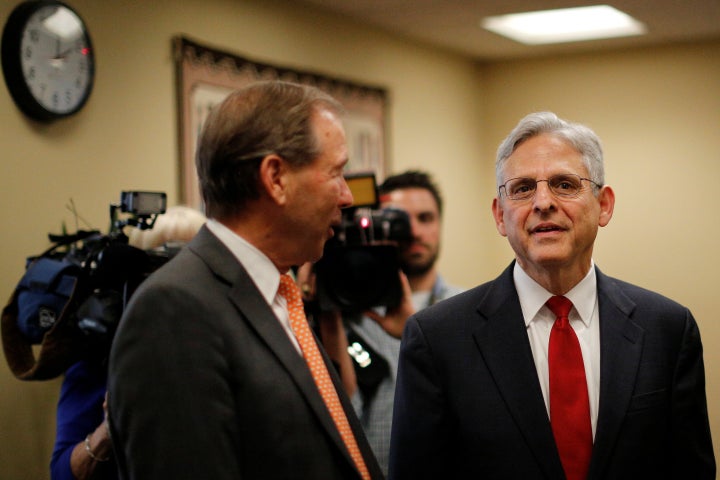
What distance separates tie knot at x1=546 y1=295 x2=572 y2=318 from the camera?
Result: 165 cm

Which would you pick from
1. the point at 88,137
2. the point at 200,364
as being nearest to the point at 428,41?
the point at 88,137

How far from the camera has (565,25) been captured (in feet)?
17.7

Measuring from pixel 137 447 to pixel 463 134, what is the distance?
534 centimetres

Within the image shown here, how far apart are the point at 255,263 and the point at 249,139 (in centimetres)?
18

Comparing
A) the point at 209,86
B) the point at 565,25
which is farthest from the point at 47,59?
the point at 565,25

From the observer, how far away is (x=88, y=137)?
3.39 metres

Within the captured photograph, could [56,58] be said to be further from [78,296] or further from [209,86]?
[78,296]

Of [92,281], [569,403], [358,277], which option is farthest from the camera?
[358,277]

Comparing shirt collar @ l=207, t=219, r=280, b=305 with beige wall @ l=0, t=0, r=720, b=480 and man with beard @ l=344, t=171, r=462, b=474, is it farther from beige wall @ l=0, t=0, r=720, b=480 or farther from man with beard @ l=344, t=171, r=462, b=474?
beige wall @ l=0, t=0, r=720, b=480

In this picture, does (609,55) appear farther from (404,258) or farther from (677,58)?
(404,258)

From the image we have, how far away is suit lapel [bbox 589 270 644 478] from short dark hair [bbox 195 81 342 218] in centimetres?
66

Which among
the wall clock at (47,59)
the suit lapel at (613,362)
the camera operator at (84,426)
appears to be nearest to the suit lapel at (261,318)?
the suit lapel at (613,362)

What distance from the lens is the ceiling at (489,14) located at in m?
4.73

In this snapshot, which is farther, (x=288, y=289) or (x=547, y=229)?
(x=547, y=229)
